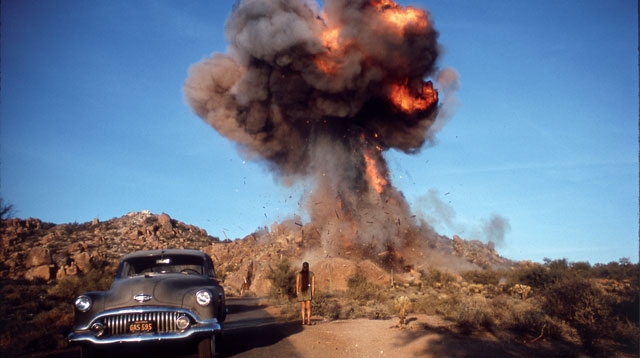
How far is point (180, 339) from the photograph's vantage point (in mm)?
5992

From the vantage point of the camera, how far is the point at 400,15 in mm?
34000

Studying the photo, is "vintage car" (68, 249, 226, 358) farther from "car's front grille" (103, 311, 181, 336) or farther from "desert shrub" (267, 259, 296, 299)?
"desert shrub" (267, 259, 296, 299)

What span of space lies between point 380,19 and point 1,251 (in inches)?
1509

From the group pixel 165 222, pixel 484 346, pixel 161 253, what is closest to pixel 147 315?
pixel 161 253

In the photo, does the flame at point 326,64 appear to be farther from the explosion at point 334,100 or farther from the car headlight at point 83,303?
the car headlight at point 83,303

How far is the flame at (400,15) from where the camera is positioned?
33406 millimetres

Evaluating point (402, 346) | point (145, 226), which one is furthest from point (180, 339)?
point (145, 226)

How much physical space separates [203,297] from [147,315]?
808 mm

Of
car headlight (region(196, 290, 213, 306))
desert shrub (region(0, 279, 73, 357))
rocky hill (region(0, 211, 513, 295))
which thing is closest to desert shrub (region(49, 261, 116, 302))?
desert shrub (region(0, 279, 73, 357))

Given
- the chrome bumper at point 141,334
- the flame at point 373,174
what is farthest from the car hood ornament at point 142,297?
the flame at point 373,174

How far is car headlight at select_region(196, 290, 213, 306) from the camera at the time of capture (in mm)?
6367

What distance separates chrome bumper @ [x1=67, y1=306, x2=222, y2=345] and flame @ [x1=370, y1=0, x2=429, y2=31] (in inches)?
1236

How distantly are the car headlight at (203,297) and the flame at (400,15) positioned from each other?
30974 millimetres

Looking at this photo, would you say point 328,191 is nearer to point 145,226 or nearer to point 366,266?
point 366,266
